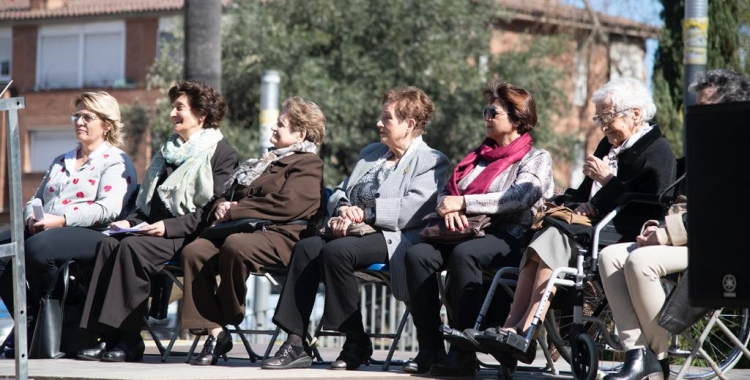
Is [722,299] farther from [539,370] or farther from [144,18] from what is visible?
[144,18]

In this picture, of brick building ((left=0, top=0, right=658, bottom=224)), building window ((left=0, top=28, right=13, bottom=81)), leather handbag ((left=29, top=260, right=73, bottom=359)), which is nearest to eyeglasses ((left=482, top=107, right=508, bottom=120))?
leather handbag ((left=29, top=260, right=73, bottom=359))

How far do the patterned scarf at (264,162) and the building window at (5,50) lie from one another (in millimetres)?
38826

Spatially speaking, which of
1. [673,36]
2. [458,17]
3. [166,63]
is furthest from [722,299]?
[166,63]

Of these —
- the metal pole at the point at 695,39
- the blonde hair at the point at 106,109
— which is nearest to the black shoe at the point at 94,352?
the blonde hair at the point at 106,109

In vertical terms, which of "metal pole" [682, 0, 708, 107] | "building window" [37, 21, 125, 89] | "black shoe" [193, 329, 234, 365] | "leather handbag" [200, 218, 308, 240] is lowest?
"black shoe" [193, 329, 234, 365]

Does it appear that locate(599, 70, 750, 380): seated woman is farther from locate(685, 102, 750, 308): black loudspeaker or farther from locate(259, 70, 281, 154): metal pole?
locate(259, 70, 281, 154): metal pole

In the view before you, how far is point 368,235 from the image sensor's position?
7.62 m

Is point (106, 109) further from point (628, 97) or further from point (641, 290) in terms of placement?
point (641, 290)

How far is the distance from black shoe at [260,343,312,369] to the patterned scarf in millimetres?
1267

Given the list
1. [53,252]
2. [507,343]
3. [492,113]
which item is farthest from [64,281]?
[507,343]

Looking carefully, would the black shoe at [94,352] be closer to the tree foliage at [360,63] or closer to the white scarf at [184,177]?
the white scarf at [184,177]

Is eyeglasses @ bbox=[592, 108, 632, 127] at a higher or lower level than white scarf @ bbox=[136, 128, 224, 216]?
higher

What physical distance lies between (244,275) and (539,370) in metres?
1.97

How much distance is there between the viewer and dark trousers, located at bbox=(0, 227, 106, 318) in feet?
27.0
